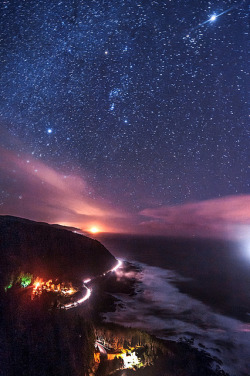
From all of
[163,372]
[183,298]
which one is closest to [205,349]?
[163,372]

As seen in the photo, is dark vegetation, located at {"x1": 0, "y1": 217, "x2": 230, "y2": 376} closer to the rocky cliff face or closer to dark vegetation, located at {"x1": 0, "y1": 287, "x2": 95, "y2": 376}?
dark vegetation, located at {"x1": 0, "y1": 287, "x2": 95, "y2": 376}

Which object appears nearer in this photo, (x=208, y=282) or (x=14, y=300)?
(x=14, y=300)

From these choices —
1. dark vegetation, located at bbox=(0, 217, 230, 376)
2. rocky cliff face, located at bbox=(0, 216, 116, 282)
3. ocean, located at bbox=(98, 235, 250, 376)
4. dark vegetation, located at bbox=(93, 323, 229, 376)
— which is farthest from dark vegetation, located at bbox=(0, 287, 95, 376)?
rocky cliff face, located at bbox=(0, 216, 116, 282)

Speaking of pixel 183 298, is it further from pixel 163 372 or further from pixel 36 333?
pixel 36 333

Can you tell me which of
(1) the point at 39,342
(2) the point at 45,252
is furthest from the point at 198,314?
(1) the point at 39,342

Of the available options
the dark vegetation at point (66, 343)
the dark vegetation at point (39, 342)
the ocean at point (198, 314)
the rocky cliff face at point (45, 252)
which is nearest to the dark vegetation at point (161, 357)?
the dark vegetation at point (66, 343)

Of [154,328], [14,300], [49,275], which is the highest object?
[14,300]

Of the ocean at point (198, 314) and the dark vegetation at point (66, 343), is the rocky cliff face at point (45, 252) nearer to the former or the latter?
the dark vegetation at point (66, 343)

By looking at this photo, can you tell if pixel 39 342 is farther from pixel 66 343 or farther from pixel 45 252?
pixel 45 252
